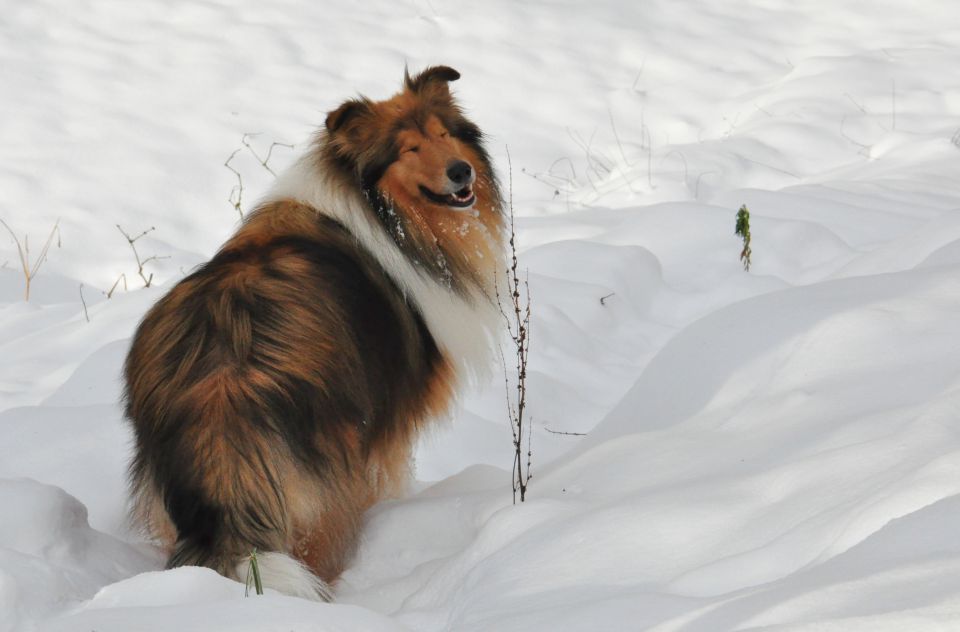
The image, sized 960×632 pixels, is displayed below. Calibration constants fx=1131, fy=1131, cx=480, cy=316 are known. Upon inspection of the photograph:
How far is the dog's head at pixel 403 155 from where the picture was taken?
139 inches

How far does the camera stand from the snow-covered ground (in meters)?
2.11

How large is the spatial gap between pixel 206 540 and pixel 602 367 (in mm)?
2511

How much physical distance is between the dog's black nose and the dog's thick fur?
0.05 feet

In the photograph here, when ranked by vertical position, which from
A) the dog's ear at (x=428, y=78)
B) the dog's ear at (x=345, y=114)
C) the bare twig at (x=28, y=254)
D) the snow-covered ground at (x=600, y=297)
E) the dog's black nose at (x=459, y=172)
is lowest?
the bare twig at (x=28, y=254)

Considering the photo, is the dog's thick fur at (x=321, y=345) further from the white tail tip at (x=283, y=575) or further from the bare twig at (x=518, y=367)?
the bare twig at (x=518, y=367)

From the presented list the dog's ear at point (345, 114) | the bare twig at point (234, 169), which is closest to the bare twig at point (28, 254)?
the bare twig at point (234, 169)

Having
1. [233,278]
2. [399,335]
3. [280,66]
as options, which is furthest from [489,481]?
[280,66]

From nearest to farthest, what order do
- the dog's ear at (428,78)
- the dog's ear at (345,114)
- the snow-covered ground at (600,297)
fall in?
the snow-covered ground at (600,297)
the dog's ear at (345,114)
the dog's ear at (428,78)

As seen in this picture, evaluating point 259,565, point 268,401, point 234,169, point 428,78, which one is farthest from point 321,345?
point 234,169

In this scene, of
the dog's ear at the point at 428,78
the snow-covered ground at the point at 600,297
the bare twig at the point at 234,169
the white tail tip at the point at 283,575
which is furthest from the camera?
the bare twig at the point at 234,169

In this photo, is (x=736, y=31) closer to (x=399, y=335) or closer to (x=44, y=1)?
(x=44, y=1)

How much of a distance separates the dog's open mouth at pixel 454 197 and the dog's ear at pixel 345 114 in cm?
31

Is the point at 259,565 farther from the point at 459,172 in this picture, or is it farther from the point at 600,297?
the point at 600,297

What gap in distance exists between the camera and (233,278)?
117 inches
